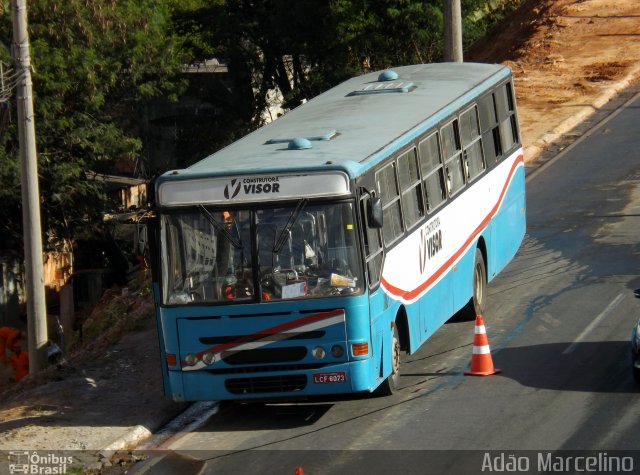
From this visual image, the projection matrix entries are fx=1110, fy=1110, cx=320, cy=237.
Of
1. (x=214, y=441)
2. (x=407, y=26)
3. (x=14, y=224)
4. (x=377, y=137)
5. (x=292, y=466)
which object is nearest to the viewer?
(x=292, y=466)

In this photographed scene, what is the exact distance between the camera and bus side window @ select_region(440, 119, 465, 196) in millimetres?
14414

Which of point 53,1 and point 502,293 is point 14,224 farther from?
point 502,293

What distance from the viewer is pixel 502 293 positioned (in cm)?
1656

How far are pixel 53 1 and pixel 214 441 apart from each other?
63.4 feet

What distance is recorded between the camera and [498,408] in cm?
1156

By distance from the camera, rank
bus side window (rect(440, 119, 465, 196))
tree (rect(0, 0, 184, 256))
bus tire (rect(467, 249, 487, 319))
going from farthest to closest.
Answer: tree (rect(0, 0, 184, 256)) → bus tire (rect(467, 249, 487, 319)) → bus side window (rect(440, 119, 465, 196))

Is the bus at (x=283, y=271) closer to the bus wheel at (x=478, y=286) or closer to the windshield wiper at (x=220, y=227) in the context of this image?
the windshield wiper at (x=220, y=227)

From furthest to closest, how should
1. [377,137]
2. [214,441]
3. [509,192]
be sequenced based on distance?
[509,192]
[377,137]
[214,441]

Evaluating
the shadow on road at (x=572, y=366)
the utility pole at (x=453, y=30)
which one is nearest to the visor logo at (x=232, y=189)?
the shadow on road at (x=572, y=366)

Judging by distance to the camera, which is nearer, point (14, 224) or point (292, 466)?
point (292, 466)

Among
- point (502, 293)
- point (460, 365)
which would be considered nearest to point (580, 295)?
point (502, 293)

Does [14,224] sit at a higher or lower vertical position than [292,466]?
lower

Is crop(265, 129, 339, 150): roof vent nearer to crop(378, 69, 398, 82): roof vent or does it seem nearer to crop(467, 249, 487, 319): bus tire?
crop(467, 249, 487, 319): bus tire

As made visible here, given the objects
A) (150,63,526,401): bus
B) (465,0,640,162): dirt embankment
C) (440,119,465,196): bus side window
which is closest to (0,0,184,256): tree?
(465,0,640,162): dirt embankment
